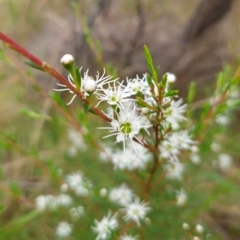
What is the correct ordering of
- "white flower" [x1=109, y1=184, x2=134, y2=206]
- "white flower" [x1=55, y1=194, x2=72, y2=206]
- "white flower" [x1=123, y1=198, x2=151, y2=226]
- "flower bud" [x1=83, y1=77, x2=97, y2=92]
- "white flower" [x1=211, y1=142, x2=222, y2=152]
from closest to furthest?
"flower bud" [x1=83, y1=77, x2=97, y2=92] → "white flower" [x1=123, y1=198, x2=151, y2=226] → "white flower" [x1=109, y1=184, x2=134, y2=206] → "white flower" [x1=55, y1=194, x2=72, y2=206] → "white flower" [x1=211, y1=142, x2=222, y2=152]

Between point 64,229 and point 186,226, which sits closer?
point 186,226

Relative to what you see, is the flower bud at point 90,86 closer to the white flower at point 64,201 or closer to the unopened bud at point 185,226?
the unopened bud at point 185,226

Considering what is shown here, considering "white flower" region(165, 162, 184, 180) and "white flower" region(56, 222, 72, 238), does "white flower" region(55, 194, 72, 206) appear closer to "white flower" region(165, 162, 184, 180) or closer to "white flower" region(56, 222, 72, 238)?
"white flower" region(56, 222, 72, 238)

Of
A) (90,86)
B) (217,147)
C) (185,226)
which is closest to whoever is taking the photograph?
(90,86)

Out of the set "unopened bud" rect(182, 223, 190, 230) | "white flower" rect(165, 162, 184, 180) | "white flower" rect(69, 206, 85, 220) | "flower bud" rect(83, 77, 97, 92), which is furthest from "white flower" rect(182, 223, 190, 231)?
"flower bud" rect(83, 77, 97, 92)

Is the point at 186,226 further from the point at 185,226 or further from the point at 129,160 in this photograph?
the point at 129,160

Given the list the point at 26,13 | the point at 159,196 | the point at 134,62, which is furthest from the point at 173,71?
the point at 26,13

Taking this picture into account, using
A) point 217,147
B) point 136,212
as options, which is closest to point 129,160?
point 136,212

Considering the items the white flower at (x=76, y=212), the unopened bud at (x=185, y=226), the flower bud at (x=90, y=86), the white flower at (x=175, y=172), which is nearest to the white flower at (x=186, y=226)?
the unopened bud at (x=185, y=226)

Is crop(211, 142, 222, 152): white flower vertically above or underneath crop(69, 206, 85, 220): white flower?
above

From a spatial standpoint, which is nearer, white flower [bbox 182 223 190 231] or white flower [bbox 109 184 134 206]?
white flower [bbox 182 223 190 231]

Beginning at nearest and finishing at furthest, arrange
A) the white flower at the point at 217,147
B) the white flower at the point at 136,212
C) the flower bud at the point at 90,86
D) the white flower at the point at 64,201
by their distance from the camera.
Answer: the flower bud at the point at 90,86, the white flower at the point at 136,212, the white flower at the point at 64,201, the white flower at the point at 217,147
